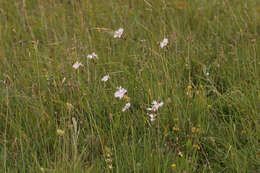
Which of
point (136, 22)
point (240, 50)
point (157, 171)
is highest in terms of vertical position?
point (136, 22)

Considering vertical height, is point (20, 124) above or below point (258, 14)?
below

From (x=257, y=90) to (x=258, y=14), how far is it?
4.59ft

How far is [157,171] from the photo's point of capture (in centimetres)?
163

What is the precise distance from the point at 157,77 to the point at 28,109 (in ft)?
2.52

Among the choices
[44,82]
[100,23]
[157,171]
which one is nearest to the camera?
[157,171]

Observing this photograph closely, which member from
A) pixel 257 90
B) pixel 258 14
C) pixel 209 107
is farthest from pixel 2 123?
pixel 258 14

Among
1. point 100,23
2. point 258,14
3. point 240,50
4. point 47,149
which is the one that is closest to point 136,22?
point 100,23

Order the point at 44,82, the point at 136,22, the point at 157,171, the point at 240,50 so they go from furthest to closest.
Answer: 1. the point at 136,22
2. the point at 240,50
3. the point at 44,82
4. the point at 157,171

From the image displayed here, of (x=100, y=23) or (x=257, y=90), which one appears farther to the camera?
(x=100, y=23)

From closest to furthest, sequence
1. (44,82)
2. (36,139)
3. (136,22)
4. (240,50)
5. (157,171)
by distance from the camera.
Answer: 1. (157,171)
2. (36,139)
3. (44,82)
4. (240,50)
5. (136,22)

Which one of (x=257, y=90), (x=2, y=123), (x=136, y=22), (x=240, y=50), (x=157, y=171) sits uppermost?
(x=136, y=22)

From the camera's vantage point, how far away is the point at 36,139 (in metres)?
1.90

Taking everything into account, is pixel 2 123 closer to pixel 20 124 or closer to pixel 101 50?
pixel 20 124

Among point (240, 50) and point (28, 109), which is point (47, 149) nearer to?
point (28, 109)
